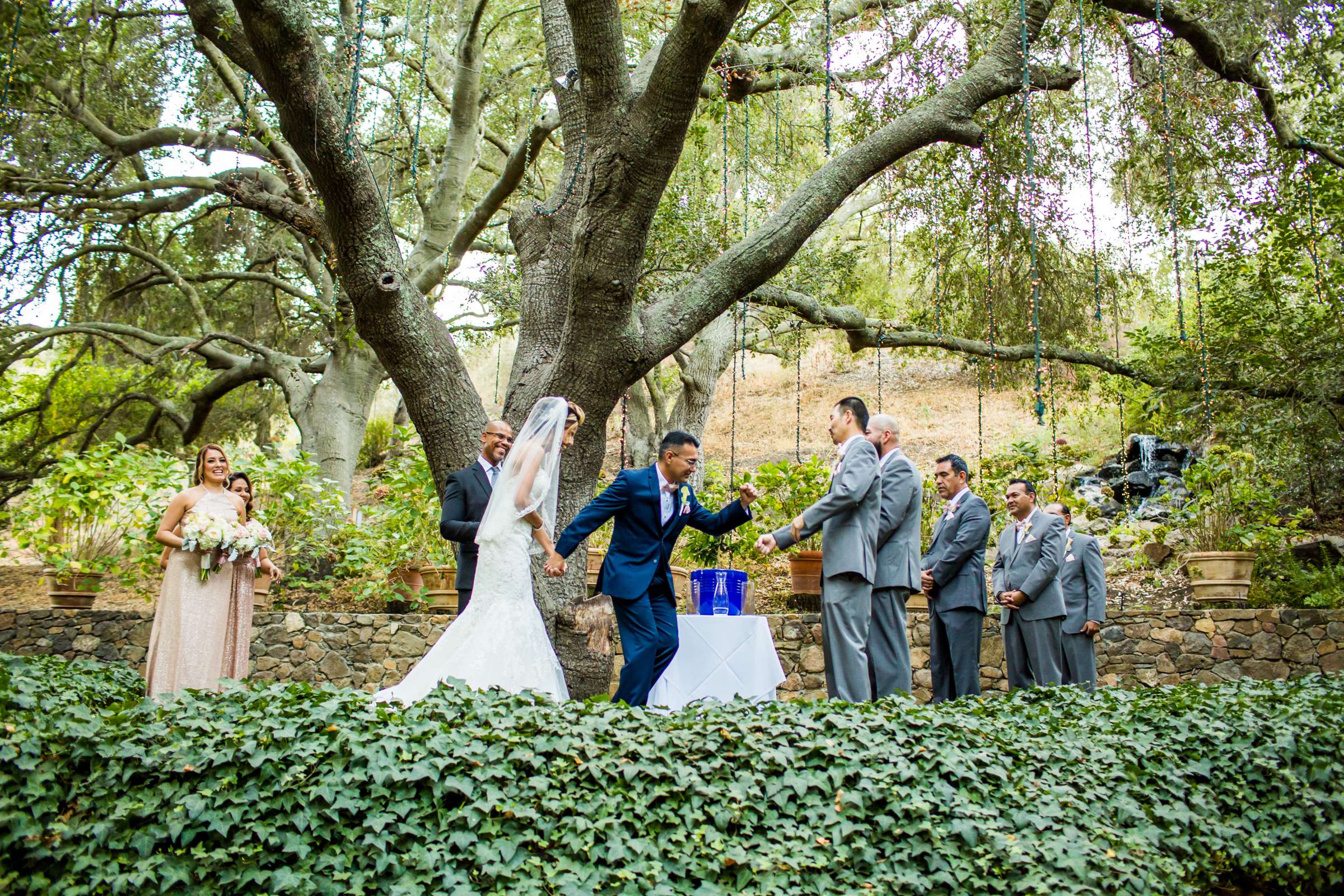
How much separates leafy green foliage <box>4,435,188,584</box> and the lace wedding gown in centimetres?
447

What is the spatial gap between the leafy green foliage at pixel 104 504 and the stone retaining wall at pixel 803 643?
0.46 m

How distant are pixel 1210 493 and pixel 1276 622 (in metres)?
1.32

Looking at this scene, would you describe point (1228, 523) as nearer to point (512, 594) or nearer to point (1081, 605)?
point (1081, 605)

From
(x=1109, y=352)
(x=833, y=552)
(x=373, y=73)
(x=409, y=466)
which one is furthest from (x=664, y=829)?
(x=373, y=73)

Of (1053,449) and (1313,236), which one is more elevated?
(1313,236)

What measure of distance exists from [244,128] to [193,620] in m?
5.96

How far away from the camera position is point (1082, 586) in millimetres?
6781

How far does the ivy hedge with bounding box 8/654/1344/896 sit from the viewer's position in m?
2.87

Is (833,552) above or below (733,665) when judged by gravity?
above

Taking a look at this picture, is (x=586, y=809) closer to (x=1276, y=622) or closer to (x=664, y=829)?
(x=664, y=829)

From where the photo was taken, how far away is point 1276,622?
8008 mm

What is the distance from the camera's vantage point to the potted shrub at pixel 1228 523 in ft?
27.0

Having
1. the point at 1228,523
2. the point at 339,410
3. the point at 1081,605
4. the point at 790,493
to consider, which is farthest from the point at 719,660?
the point at 339,410

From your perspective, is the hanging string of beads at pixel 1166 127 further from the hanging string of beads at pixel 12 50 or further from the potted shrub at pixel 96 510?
the potted shrub at pixel 96 510
